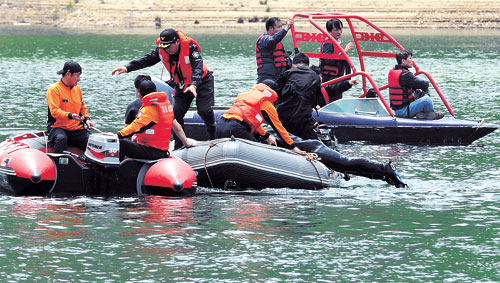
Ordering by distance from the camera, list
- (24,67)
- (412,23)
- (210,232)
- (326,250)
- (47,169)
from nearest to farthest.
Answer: (326,250) < (210,232) < (47,169) < (24,67) < (412,23)

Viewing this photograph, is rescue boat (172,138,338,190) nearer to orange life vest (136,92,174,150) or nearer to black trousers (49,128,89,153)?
orange life vest (136,92,174,150)

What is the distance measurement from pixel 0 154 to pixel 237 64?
31.1 m

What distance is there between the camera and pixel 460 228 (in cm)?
1231

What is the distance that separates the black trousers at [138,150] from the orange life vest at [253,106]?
1430 mm

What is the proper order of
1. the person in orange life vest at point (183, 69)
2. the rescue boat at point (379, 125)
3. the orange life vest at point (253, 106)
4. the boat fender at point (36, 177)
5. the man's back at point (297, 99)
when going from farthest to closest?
the rescue boat at point (379, 125) → the person in orange life vest at point (183, 69) → the man's back at point (297, 99) → the orange life vest at point (253, 106) → the boat fender at point (36, 177)

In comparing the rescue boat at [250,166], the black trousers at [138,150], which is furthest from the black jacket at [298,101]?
the black trousers at [138,150]

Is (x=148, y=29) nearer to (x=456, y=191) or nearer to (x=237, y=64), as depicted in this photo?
(x=237, y=64)

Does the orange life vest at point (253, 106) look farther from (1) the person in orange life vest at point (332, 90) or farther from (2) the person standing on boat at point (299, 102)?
(1) the person in orange life vest at point (332, 90)

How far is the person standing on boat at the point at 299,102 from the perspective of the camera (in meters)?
15.3

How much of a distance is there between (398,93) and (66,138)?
24.1 feet

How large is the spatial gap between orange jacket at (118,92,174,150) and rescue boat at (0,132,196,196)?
0.77 feet

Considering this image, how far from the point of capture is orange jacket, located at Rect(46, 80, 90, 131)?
46.3 feet

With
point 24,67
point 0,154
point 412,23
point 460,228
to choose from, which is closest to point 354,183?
point 460,228

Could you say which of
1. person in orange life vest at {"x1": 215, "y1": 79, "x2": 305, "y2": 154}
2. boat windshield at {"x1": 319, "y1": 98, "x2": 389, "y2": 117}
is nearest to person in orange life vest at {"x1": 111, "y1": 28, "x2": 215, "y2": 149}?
person in orange life vest at {"x1": 215, "y1": 79, "x2": 305, "y2": 154}
